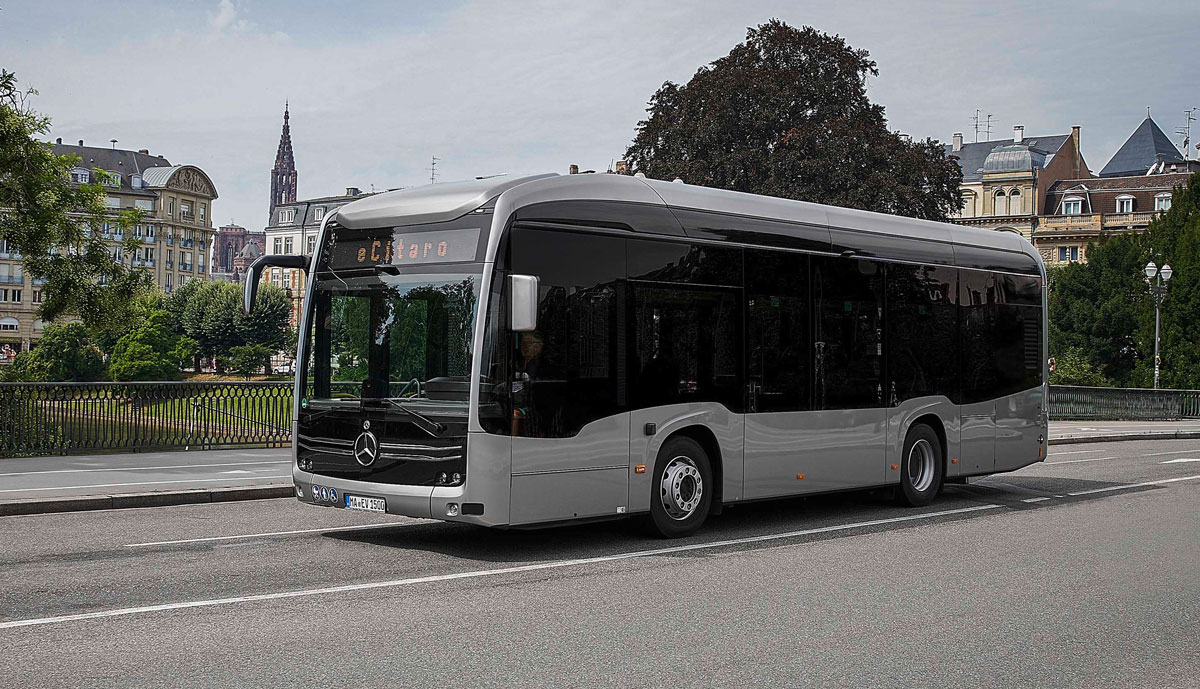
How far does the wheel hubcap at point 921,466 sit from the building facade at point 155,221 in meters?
134

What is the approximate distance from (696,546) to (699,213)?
118 inches

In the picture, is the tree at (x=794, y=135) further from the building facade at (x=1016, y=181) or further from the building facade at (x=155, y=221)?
the building facade at (x=155, y=221)

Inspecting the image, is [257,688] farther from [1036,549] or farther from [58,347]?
[58,347]

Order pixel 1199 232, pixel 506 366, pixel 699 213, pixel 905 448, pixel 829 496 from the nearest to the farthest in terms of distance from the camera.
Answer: pixel 506 366 → pixel 699 213 → pixel 905 448 → pixel 829 496 → pixel 1199 232

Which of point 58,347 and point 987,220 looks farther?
point 987,220

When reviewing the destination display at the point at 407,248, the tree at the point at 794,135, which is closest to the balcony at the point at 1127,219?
the tree at the point at 794,135

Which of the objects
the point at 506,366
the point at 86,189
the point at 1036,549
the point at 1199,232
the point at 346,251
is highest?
the point at 1199,232

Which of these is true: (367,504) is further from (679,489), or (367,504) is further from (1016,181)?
(1016,181)

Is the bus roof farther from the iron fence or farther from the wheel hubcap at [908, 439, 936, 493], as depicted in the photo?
the iron fence

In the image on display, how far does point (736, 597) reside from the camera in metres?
8.45

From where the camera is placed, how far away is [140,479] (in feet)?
50.4

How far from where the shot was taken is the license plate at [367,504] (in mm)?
9977

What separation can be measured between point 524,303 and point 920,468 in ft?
21.8

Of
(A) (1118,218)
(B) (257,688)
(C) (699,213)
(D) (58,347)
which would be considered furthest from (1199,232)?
(D) (58,347)
